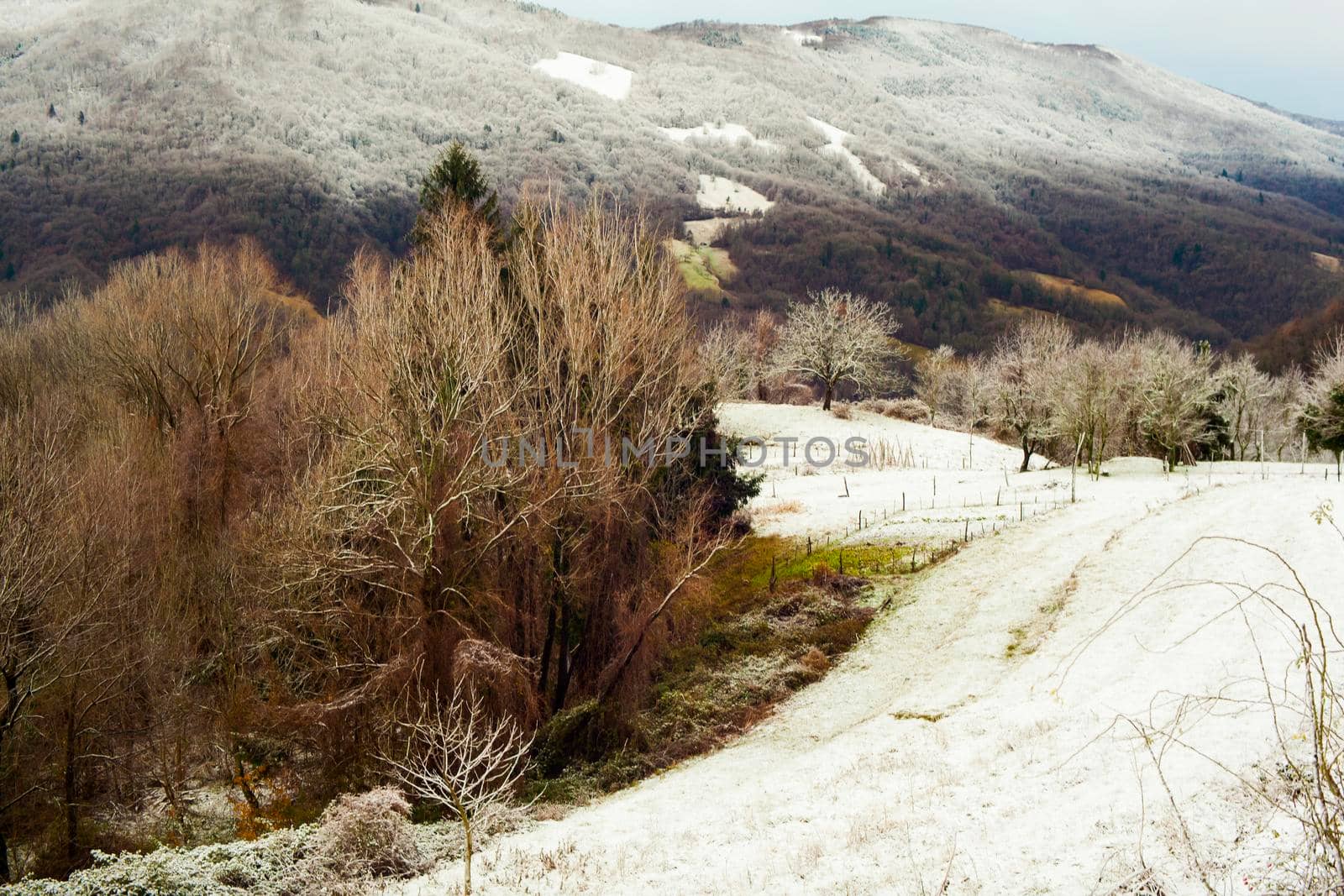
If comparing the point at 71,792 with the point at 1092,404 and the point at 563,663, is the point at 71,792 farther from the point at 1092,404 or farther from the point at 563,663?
the point at 1092,404

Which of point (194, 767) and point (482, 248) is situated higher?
point (482, 248)

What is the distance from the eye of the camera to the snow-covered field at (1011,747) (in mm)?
9883

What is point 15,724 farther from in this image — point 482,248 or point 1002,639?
point 1002,639

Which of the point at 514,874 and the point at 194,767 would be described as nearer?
the point at 514,874

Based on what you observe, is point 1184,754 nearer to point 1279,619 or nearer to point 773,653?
point 1279,619

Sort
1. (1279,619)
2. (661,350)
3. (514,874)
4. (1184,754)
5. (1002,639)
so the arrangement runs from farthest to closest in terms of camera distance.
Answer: (661,350), (1002,639), (1279,619), (514,874), (1184,754)

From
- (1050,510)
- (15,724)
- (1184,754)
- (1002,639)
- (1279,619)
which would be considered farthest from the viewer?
(1050,510)

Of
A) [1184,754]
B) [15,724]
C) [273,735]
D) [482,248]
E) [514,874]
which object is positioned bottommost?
[273,735]

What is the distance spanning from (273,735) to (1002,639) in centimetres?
2125

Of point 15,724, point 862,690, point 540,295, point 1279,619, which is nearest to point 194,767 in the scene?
point 15,724

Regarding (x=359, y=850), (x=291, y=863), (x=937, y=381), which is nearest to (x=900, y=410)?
(x=937, y=381)

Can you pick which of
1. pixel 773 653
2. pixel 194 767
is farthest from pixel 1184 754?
pixel 194 767

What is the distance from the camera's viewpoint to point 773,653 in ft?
91.2

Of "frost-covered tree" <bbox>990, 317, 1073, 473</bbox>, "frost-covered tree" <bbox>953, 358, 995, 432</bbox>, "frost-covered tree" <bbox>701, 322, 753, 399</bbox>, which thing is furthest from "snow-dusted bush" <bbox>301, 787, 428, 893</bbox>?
"frost-covered tree" <bbox>953, 358, 995, 432</bbox>
